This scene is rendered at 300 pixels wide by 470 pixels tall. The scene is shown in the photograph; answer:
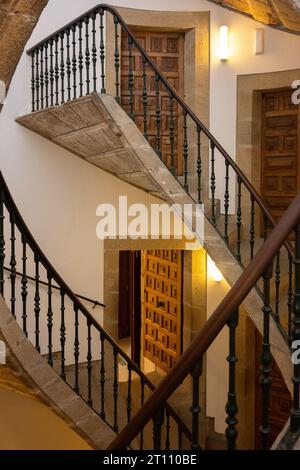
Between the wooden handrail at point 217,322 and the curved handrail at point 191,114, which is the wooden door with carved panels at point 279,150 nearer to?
the curved handrail at point 191,114

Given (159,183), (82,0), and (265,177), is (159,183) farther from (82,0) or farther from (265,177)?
(82,0)

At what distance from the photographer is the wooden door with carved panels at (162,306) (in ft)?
21.0

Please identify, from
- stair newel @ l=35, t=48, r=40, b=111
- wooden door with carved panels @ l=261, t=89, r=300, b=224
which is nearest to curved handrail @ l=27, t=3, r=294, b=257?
stair newel @ l=35, t=48, r=40, b=111

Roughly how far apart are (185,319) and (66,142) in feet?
9.00

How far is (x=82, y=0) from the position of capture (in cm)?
527

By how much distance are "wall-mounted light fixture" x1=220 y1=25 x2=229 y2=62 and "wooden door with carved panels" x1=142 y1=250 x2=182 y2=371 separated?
2.48 m

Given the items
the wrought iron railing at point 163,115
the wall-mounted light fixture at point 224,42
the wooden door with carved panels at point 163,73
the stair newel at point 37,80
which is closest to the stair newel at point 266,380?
the wrought iron railing at point 163,115

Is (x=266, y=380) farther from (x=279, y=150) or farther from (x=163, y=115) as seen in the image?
(x=163, y=115)

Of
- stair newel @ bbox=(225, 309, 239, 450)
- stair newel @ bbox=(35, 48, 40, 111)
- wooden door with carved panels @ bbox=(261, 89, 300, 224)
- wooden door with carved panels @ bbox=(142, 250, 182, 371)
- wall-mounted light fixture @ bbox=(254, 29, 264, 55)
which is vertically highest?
wall-mounted light fixture @ bbox=(254, 29, 264, 55)

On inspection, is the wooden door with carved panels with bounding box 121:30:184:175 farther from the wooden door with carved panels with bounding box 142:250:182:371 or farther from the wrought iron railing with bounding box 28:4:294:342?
the wooden door with carved panels with bounding box 142:250:182:371

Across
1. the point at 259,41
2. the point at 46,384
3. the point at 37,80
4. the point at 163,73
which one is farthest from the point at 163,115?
the point at 46,384

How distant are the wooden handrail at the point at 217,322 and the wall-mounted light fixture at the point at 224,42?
4327 mm

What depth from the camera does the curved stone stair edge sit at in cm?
315

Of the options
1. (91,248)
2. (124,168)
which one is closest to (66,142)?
(124,168)
